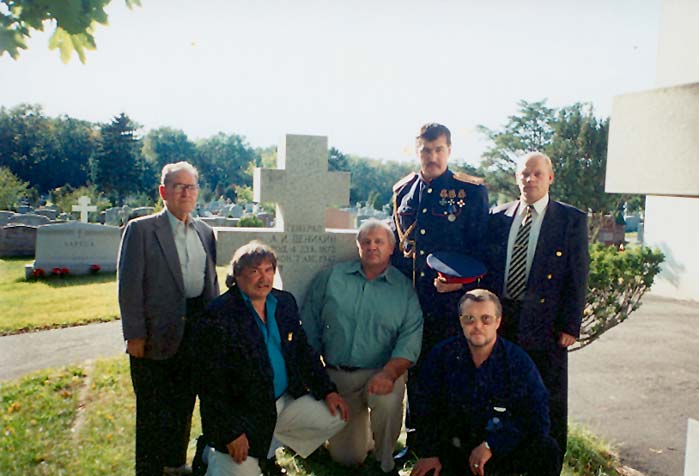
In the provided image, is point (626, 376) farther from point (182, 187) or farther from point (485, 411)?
point (182, 187)

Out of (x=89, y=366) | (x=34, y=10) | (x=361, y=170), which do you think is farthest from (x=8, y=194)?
(x=361, y=170)

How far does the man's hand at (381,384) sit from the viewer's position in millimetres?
3463

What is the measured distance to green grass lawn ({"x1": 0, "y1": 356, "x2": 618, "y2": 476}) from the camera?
12.2 ft

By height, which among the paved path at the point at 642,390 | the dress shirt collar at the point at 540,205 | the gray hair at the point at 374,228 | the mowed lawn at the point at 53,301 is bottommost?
the paved path at the point at 642,390

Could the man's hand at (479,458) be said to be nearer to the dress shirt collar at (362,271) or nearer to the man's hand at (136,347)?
the dress shirt collar at (362,271)

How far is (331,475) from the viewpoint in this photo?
3617 millimetres

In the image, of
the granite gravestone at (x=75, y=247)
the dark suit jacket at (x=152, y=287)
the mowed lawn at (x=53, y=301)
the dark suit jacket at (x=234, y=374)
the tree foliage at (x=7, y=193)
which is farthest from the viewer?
the tree foliage at (x=7, y=193)

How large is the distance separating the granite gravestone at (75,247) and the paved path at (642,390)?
29.9ft

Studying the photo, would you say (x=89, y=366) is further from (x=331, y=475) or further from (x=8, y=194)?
(x=8, y=194)

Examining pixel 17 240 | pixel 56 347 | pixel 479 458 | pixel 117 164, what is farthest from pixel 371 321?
pixel 117 164

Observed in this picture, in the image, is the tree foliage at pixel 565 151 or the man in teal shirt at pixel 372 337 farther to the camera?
→ the tree foliage at pixel 565 151

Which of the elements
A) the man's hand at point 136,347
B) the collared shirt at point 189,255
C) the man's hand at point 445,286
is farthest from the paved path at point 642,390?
the man's hand at point 136,347

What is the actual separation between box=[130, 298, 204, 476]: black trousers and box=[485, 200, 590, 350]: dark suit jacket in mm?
2056

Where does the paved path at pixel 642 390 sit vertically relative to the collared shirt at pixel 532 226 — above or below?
below
